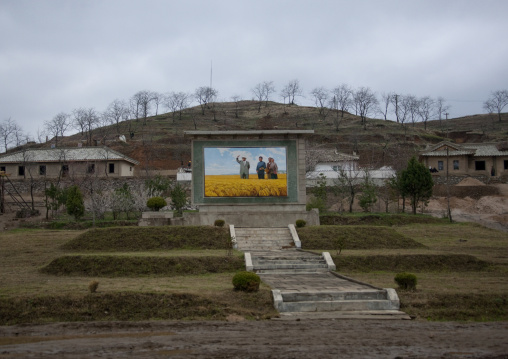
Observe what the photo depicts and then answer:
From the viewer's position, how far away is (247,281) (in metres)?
13.2

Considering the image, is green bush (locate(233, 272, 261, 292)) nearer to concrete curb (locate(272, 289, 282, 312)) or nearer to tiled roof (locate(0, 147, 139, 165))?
concrete curb (locate(272, 289, 282, 312))

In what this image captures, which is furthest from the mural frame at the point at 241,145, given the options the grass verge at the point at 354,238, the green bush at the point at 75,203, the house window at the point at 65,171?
the house window at the point at 65,171

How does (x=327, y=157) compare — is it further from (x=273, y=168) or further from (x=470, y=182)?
(x=273, y=168)

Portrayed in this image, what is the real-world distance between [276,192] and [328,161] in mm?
30664

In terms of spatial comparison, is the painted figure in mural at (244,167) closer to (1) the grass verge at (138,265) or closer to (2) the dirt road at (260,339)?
(1) the grass verge at (138,265)

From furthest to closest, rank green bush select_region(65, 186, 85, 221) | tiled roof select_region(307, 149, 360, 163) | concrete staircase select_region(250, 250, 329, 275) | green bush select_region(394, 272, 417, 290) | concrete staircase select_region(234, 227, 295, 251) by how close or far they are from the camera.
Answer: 1. tiled roof select_region(307, 149, 360, 163)
2. green bush select_region(65, 186, 85, 221)
3. concrete staircase select_region(234, 227, 295, 251)
4. concrete staircase select_region(250, 250, 329, 275)
5. green bush select_region(394, 272, 417, 290)

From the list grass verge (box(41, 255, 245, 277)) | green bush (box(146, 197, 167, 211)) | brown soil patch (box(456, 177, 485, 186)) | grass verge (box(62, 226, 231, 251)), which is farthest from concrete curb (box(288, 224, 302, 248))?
brown soil patch (box(456, 177, 485, 186))

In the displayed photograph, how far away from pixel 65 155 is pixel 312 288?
5032 cm

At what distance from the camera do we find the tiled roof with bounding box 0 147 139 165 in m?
56.6

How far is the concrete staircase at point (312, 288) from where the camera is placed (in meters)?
12.3

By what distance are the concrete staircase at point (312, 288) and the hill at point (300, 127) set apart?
40.4 metres

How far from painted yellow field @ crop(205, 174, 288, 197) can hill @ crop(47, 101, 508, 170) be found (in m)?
30.8

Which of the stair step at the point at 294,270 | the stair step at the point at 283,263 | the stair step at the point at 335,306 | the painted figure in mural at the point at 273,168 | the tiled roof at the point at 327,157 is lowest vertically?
the stair step at the point at 294,270

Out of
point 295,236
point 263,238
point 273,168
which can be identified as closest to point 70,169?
point 273,168
